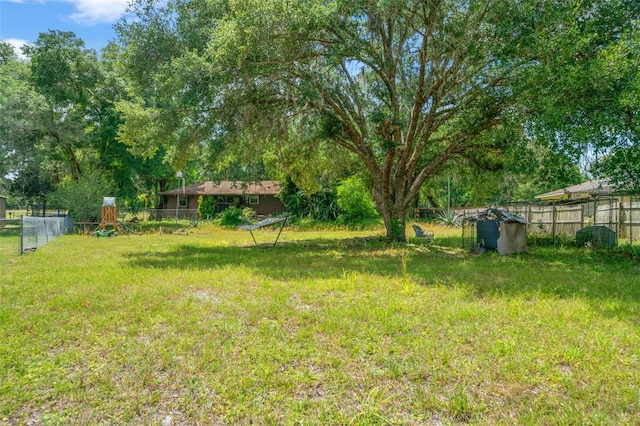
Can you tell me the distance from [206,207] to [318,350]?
93.5 ft

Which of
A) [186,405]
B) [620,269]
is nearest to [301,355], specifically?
[186,405]

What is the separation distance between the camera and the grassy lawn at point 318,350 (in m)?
2.52

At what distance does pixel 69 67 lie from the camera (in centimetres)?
2025

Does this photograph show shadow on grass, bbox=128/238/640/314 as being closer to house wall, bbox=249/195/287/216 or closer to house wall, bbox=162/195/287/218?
house wall, bbox=162/195/287/218

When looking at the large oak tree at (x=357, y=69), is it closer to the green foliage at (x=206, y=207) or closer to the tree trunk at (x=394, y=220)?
the tree trunk at (x=394, y=220)

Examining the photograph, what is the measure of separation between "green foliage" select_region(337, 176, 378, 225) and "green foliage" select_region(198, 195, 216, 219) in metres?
11.2

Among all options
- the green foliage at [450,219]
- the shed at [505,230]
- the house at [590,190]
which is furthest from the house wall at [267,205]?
the shed at [505,230]

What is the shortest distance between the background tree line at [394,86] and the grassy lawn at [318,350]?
12.6ft

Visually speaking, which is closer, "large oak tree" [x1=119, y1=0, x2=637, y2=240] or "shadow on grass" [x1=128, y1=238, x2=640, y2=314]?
"shadow on grass" [x1=128, y1=238, x2=640, y2=314]

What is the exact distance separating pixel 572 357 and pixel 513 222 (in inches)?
320

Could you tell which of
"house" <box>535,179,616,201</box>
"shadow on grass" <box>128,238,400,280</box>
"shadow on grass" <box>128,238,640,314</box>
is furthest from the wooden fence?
"shadow on grass" <box>128,238,400,280</box>

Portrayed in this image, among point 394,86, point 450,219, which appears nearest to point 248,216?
point 450,219

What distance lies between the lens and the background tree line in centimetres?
789

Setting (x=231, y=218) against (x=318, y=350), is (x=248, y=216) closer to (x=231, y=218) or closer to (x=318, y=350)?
(x=231, y=218)
